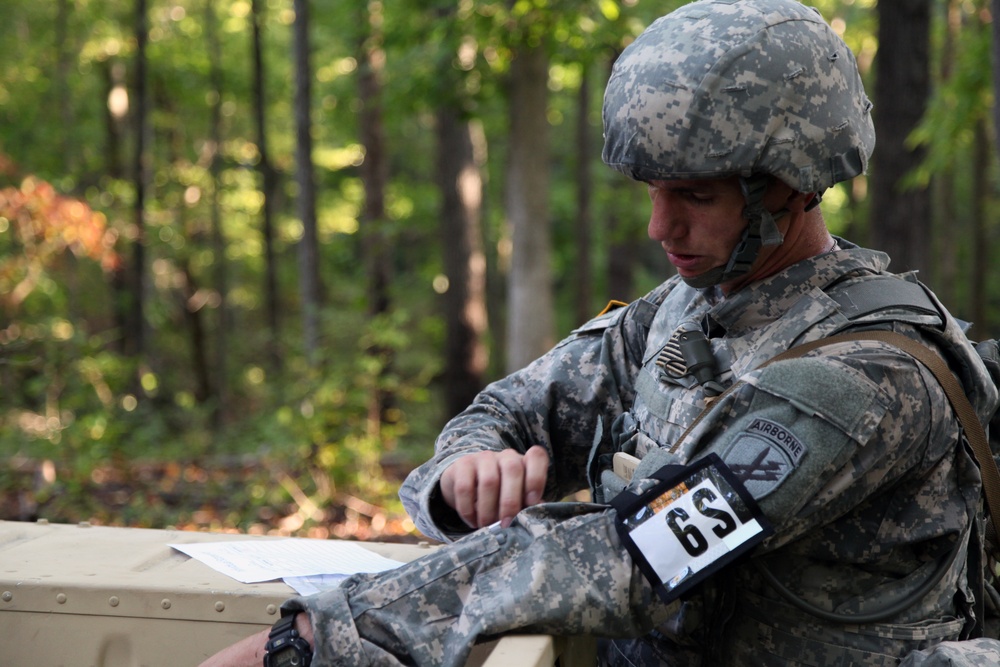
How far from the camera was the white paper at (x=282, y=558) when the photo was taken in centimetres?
221

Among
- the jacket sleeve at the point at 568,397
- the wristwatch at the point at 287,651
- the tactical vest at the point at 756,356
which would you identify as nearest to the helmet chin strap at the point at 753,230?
the tactical vest at the point at 756,356

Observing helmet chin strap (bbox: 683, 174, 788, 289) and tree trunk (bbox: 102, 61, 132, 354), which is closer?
helmet chin strap (bbox: 683, 174, 788, 289)

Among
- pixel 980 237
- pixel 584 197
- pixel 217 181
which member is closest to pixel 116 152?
pixel 217 181

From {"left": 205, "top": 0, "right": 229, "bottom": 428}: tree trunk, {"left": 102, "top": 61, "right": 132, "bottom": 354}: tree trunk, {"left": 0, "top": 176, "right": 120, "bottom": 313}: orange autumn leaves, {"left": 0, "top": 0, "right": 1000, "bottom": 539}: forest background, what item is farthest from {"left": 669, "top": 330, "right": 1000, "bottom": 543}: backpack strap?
{"left": 205, "top": 0, "right": 229, "bottom": 428}: tree trunk

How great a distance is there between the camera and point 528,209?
8609mm

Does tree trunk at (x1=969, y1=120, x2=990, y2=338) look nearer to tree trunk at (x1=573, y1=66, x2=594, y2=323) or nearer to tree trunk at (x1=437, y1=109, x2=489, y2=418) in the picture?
tree trunk at (x1=573, y1=66, x2=594, y2=323)

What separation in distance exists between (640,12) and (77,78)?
39.0ft

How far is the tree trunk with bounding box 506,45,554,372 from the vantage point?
8.20 m

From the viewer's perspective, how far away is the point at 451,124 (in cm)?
1139

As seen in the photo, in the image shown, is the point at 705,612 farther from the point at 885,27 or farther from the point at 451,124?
the point at 451,124

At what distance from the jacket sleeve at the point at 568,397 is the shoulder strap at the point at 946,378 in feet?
2.02

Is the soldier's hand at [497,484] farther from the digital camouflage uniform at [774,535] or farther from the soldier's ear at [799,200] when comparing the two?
the soldier's ear at [799,200]

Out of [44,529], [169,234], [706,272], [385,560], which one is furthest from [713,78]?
[169,234]

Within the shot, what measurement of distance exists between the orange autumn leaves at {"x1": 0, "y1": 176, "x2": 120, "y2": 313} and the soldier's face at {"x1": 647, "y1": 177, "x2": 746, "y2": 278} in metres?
8.69
